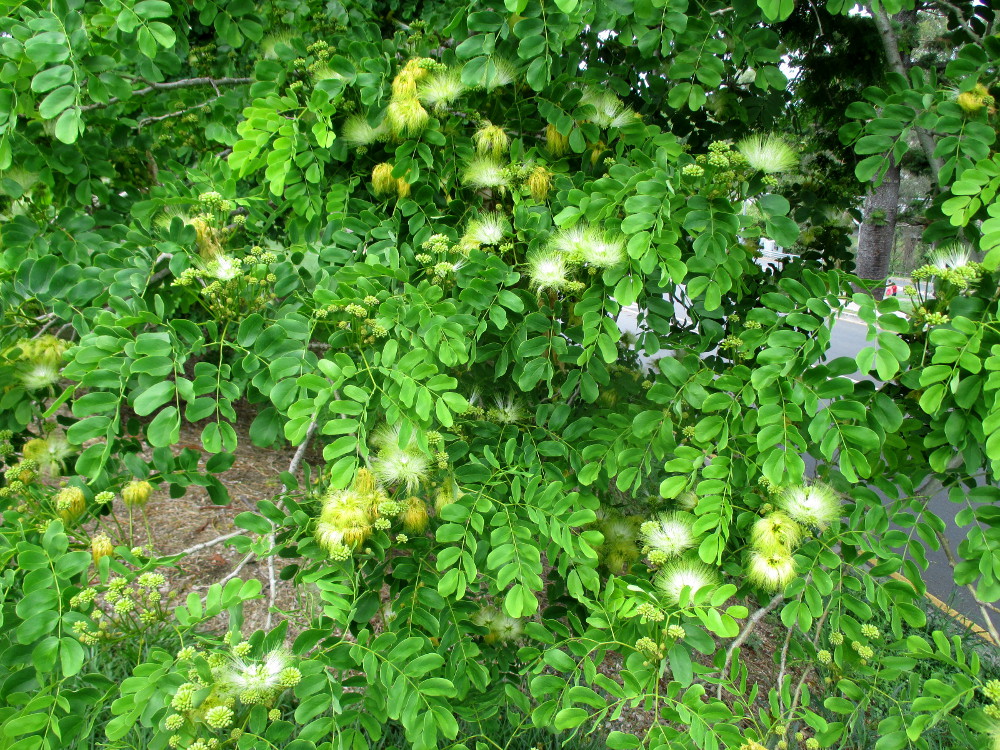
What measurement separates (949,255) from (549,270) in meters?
1.00

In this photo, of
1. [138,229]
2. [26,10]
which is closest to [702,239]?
[138,229]

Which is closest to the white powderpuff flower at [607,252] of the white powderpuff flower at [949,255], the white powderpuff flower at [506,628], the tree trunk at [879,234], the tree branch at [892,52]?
the white powderpuff flower at [949,255]

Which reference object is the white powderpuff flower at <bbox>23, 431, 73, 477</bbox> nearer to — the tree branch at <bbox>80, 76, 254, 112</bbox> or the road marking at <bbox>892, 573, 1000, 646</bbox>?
the tree branch at <bbox>80, 76, 254, 112</bbox>

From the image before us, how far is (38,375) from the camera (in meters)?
1.67

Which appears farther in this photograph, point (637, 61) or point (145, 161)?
point (145, 161)

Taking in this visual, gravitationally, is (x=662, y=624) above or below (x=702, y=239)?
below

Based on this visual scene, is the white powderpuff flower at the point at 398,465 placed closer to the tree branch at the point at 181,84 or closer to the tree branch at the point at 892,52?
the tree branch at the point at 181,84

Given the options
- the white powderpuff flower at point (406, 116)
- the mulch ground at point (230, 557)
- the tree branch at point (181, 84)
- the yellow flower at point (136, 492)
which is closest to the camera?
the yellow flower at point (136, 492)

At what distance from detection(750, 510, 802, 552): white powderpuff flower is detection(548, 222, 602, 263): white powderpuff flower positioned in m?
0.72

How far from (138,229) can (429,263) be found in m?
0.79

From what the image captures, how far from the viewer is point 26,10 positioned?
162 cm

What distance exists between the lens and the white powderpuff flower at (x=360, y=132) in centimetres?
176

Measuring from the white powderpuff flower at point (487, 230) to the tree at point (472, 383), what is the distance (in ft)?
0.04

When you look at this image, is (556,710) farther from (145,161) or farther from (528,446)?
(145,161)
